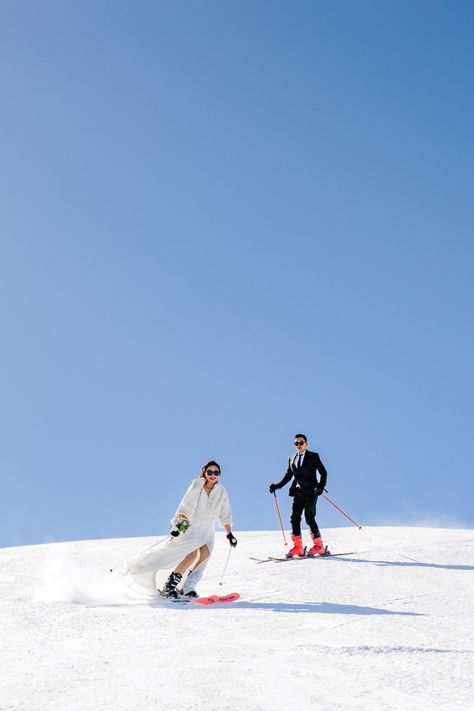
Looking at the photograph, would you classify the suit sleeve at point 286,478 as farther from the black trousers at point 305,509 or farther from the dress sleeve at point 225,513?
the dress sleeve at point 225,513

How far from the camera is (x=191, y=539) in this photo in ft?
28.7

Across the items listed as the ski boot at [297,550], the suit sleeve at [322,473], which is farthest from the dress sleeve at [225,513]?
the suit sleeve at [322,473]

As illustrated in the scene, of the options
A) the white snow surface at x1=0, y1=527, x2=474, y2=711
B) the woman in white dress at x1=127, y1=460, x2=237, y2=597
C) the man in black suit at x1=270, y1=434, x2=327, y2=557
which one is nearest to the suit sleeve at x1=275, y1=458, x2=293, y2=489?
the man in black suit at x1=270, y1=434, x2=327, y2=557

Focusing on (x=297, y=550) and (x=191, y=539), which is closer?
(x=191, y=539)

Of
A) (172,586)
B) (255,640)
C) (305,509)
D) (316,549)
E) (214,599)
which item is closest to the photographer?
(255,640)

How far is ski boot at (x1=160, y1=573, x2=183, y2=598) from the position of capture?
27.7 feet

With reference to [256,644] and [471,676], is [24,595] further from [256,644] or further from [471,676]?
[471,676]

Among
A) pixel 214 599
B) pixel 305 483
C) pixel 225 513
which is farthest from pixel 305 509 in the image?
pixel 214 599

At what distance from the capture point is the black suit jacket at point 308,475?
12070 mm

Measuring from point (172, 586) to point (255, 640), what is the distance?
2721 millimetres

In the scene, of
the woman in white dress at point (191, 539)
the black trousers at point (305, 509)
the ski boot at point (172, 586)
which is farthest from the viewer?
the black trousers at point (305, 509)

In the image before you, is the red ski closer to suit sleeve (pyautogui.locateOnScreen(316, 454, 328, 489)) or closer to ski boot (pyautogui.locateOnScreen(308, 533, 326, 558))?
ski boot (pyautogui.locateOnScreen(308, 533, 326, 558))

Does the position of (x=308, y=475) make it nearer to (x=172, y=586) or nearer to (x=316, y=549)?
(x=316, y=549)

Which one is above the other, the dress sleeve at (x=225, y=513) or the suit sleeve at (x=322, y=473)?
the suit sleeve at (x=322, y=473)
